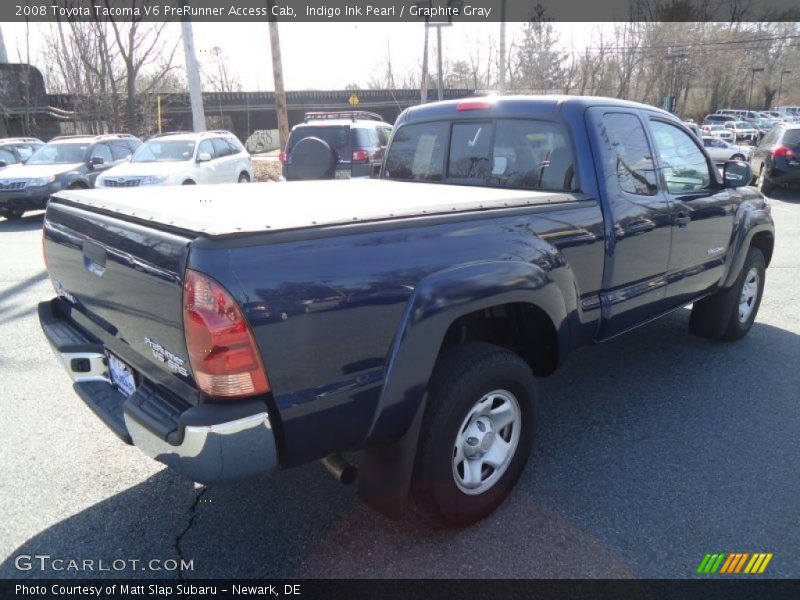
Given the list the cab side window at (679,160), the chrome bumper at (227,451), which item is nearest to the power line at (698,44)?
the cab side window at (679,160)

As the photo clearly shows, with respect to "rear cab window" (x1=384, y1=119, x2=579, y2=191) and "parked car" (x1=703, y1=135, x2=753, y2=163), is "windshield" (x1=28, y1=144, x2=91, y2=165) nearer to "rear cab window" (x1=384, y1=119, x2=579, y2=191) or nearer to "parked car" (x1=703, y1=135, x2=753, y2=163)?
"rear cab window" (x1=384, y1=119, x2=579, y2=191)

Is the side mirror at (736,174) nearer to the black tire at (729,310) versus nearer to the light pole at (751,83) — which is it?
the black tire at (729,310)

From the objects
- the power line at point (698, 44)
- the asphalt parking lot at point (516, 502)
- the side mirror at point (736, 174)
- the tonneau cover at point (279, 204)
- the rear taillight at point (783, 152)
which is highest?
the power line at point (698, 44)

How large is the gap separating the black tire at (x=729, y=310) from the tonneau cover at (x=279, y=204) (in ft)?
7.87

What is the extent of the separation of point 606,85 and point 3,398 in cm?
Answer: 4813

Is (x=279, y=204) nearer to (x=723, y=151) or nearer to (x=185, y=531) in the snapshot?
(x=185, y=531)

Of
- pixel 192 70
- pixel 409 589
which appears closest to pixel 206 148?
pixel 192 70

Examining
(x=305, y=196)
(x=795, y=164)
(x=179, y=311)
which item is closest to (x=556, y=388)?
(x=305, y=196)

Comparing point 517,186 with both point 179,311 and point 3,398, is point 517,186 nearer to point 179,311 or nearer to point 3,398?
point 179,311

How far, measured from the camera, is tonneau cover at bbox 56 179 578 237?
2119 millimetres

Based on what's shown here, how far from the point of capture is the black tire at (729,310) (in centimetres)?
482

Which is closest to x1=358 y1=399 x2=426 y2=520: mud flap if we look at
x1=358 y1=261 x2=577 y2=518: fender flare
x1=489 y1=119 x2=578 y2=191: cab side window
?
x1=358 y1=261 x2=577 y2=518: fender flare

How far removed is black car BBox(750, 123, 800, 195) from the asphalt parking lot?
12.0 metres

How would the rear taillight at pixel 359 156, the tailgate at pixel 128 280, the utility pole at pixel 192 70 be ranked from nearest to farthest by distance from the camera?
the tailgate at pixel 128 280, the rear taillight at pixel 359 156, the utility pole at pixel 192 70
